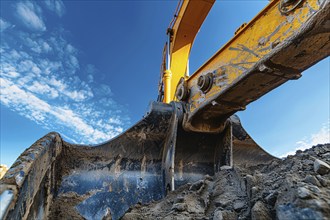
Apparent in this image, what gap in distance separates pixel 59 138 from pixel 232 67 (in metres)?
1.38

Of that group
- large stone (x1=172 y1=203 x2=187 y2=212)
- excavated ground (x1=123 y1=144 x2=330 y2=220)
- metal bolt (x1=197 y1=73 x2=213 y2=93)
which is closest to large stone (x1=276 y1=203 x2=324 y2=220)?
excavated ground (x1=123 y1=144 x2=330 y2=220)

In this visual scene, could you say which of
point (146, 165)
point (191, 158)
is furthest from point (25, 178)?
point (191, 158)

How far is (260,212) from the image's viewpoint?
3.05 ft

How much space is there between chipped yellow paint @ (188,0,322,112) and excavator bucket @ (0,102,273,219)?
1.81 feet

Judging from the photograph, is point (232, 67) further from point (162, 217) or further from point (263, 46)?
point (162, 217)

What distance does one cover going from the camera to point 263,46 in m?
1.38

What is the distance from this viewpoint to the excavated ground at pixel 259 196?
0.83m

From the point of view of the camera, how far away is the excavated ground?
83cm

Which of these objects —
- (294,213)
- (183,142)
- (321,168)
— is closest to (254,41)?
(321,168)

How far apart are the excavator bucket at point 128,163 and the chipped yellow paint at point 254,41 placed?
552 millimetres

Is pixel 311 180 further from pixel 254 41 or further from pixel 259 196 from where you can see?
pixel 254 41

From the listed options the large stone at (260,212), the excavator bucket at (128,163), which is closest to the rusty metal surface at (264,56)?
the excavator bucket at (128,163)

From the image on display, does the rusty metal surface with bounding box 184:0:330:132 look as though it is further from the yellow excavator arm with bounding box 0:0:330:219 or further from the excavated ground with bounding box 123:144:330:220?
the excavated ground with bounding box 123:144:330:220

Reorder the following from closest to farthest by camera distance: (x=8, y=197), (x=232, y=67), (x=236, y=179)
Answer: (x=8, y=197) < (x=236, y=179) < (x=232, y=67)
